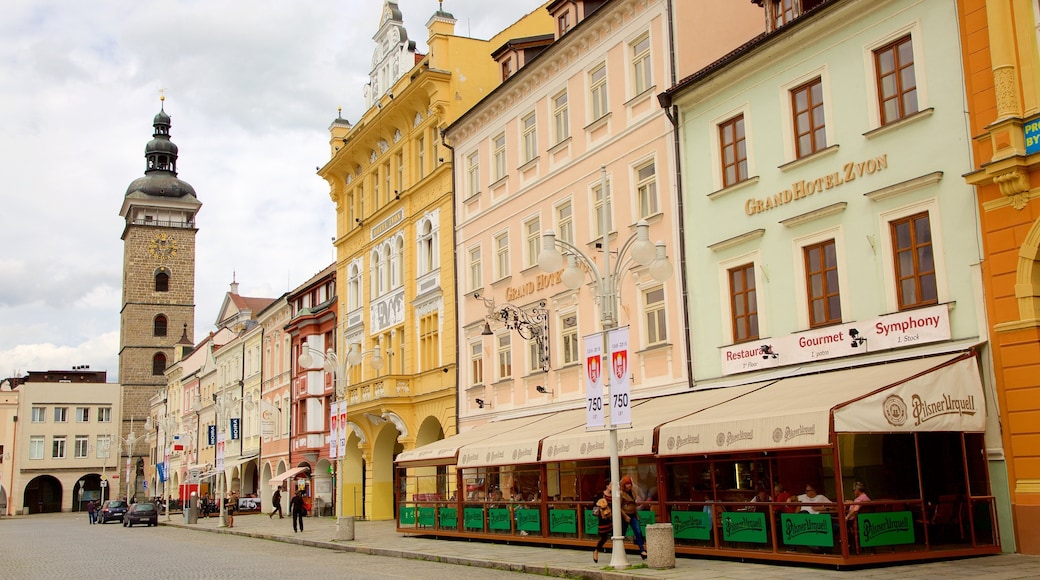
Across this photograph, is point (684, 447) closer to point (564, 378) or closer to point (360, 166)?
point (564, 378)

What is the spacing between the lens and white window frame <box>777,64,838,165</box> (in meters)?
20.3

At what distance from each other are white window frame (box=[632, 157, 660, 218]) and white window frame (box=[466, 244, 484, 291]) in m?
8.88

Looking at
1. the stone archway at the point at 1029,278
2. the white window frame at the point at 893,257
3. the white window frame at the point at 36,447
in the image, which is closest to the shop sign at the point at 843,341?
the white window frame at the point at 893,257

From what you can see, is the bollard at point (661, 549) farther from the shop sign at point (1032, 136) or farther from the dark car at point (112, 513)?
the dark car at point (112, 513)

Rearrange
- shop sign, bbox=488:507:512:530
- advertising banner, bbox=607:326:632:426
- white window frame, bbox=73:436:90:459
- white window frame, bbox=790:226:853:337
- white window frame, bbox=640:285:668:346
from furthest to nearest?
white window frame, bbox=73:436:90:459 < shop sign, bbox=488:507:512:530 < white window frame, bbox=640:285:668:346 < white window frame, bbox=790:226:853:337 < advertising banner, bbox=607:326:632:426

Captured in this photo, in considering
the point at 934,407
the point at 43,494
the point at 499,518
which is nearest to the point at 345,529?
the point at 499,518

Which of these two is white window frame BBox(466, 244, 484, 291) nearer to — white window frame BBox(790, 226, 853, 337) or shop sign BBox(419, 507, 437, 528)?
shop sign BBox(419, 507, 437, 528)

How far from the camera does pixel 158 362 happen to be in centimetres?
11188

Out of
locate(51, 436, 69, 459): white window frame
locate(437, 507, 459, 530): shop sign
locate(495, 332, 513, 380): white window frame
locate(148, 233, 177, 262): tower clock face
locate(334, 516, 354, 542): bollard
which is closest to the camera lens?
locate(437, 507, 459, 530): shop sign

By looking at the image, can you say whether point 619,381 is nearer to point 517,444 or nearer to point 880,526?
point 880,526

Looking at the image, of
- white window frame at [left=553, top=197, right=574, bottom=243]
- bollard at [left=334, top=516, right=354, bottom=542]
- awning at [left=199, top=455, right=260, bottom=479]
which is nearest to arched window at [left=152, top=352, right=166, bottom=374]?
awning at [left=199, top=455, right=260, bottom=479]

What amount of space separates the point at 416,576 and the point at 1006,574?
9451 mm

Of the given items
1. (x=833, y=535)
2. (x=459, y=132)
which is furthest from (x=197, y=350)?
(x=833, y=535)

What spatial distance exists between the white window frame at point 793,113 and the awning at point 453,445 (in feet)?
34.5
